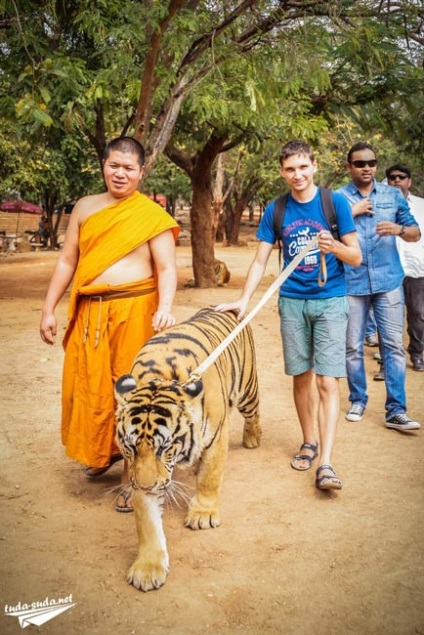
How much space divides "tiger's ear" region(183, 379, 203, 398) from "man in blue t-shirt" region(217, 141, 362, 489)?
1.15m

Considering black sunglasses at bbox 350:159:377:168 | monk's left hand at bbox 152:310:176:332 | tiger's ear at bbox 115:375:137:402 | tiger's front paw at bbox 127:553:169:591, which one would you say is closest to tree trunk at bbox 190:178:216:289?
black sunglasses at bbox 350:159:377:168

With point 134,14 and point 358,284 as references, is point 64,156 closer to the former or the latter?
point 134,14

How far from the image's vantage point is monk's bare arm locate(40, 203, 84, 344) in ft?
12.0

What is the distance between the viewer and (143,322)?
3621mm

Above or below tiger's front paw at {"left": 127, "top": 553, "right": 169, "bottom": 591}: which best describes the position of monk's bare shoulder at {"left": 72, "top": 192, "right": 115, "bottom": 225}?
above

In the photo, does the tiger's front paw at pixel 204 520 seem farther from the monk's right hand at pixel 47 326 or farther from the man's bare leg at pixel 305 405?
the monk's right hand at pixel 47 326

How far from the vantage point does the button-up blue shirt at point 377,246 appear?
15.9 ft

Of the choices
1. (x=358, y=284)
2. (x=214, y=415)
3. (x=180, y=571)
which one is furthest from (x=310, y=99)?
(x=180, y=571)

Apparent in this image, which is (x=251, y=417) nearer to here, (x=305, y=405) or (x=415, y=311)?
(x=305, y=405)

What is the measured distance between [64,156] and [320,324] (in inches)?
775

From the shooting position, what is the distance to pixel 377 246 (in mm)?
4922

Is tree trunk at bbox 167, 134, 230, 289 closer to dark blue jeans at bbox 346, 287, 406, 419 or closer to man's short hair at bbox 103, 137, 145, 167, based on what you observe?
dark blue jeans at bbox 346, 287, 406, 419

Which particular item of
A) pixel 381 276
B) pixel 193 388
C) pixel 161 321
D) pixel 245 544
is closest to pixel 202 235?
pixel 381 276

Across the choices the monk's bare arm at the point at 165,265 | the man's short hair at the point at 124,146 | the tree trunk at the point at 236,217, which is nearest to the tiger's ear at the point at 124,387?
the monk's bare arm at the point at 165,265
